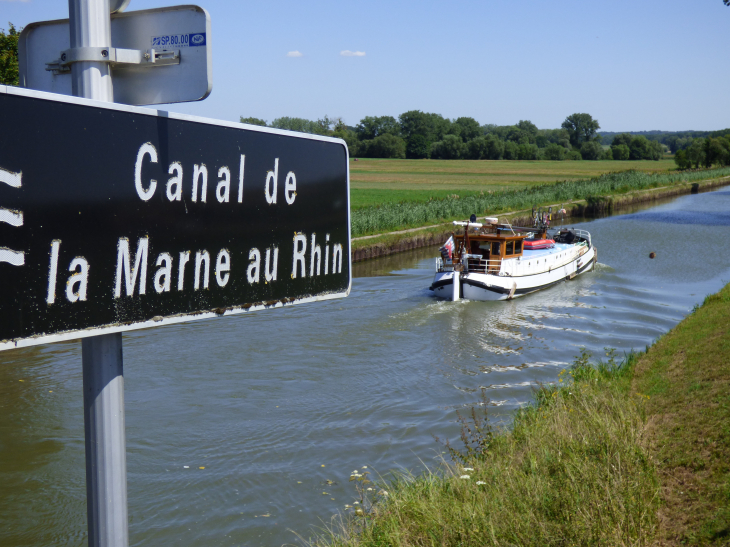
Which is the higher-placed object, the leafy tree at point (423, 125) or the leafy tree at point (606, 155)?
the leafy tree at point (423, 125)

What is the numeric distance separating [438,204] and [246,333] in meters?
26.2

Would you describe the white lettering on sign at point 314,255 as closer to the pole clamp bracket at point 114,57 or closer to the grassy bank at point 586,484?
the pole clamp bracket at point 114,57

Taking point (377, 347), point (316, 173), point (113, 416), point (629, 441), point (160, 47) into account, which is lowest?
point (377, 347)

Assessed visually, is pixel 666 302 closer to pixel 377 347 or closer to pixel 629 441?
pixel 377 347

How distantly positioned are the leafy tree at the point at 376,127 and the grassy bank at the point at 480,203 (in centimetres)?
6894

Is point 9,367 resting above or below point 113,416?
below

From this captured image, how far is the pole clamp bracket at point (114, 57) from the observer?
4.91ft

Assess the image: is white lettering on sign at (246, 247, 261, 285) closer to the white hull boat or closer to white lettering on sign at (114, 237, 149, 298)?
white lettering on sign at (114, 237, 149, 298)

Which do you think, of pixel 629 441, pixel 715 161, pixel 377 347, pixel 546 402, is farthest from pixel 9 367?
pixel 715 161

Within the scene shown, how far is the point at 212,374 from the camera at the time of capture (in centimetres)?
1490

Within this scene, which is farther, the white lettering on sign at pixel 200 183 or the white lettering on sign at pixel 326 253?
the white lettering on sign at pixel 326 253

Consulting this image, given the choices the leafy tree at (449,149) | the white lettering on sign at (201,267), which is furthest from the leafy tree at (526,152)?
the white lettering on sign at (201,267)

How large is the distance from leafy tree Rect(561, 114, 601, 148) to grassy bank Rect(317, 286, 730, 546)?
563 feet

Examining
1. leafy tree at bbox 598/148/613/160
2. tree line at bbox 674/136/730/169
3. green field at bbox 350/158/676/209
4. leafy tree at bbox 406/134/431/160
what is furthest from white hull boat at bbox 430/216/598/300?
leafy tree at bbox 598/148/613/160
